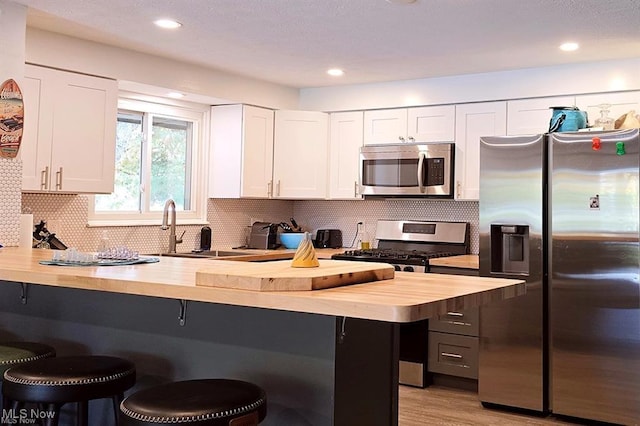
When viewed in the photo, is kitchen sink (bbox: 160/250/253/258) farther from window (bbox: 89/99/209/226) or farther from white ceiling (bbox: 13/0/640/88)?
white ceiling (bbox: 13/0/640/88)

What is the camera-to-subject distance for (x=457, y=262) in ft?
15.1

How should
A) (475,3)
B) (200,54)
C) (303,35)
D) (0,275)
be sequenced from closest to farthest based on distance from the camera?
(0,275)
(475,3)
(303,35)
(200,54)

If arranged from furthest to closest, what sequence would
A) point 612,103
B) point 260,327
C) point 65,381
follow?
point 612,103 → point 260,327 → point 65,381

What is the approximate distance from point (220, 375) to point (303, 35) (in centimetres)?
224

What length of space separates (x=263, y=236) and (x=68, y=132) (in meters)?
1.92

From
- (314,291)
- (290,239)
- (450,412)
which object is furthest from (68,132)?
(450,412)

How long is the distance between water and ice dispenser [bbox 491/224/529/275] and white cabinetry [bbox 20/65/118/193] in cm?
244

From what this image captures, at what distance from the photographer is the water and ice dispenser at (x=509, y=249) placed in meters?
4.15

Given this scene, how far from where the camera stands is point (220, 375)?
7.74 feet

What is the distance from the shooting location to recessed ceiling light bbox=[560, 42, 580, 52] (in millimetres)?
3986

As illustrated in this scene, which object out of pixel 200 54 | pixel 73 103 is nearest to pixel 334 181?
pixel 200 54

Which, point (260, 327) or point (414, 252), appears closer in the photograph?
point (260, 327)

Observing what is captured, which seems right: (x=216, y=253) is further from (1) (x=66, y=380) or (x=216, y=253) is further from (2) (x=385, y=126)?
(1) (x=66, y=380)

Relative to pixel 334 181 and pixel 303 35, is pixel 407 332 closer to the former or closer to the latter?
pixel 334 181
